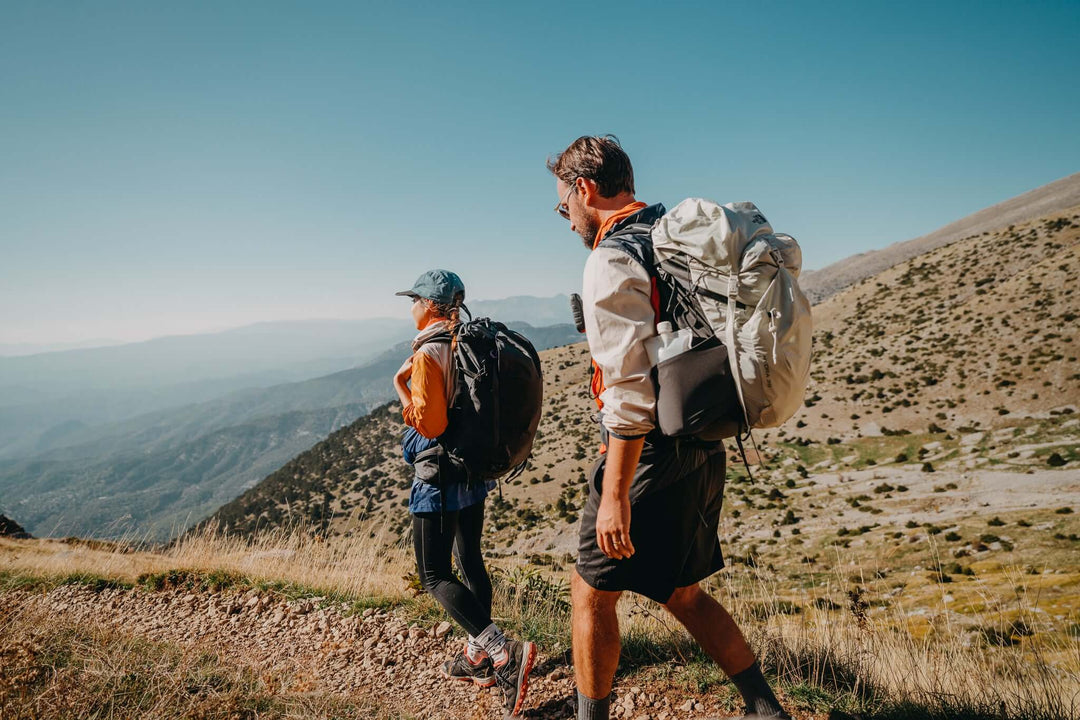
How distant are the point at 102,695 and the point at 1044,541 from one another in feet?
47.1

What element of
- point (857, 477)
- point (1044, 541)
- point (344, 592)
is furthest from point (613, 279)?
point (857, 477)

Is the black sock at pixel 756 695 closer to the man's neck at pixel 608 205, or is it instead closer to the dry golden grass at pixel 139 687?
the dry golden grass at pixel 139 687

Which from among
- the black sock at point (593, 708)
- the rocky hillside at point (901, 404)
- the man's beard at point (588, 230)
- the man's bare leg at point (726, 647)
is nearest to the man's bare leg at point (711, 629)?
the man's bare leg at point (726, 647)

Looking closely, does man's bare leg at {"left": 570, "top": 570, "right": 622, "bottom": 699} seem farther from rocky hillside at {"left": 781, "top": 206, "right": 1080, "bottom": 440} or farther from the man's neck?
rocky hillside at {"left": 781, "top": 206, "right": 1080, "bottom": 440}

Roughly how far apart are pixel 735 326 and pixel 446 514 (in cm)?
184

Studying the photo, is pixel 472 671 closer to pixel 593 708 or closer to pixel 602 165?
pixel 593 708

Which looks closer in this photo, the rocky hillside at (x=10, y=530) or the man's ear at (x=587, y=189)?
the man's ear at (x=587, y=189)

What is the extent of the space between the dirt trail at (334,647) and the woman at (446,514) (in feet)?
0.55

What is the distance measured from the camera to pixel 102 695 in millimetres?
2387

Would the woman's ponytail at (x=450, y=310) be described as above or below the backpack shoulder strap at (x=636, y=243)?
below

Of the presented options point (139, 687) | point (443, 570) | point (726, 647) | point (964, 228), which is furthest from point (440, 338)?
point (964, 228)

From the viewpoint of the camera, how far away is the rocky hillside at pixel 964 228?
9312 centimetres

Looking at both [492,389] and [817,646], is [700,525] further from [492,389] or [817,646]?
[817,646]

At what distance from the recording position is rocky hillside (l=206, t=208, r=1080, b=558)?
18078 mm
